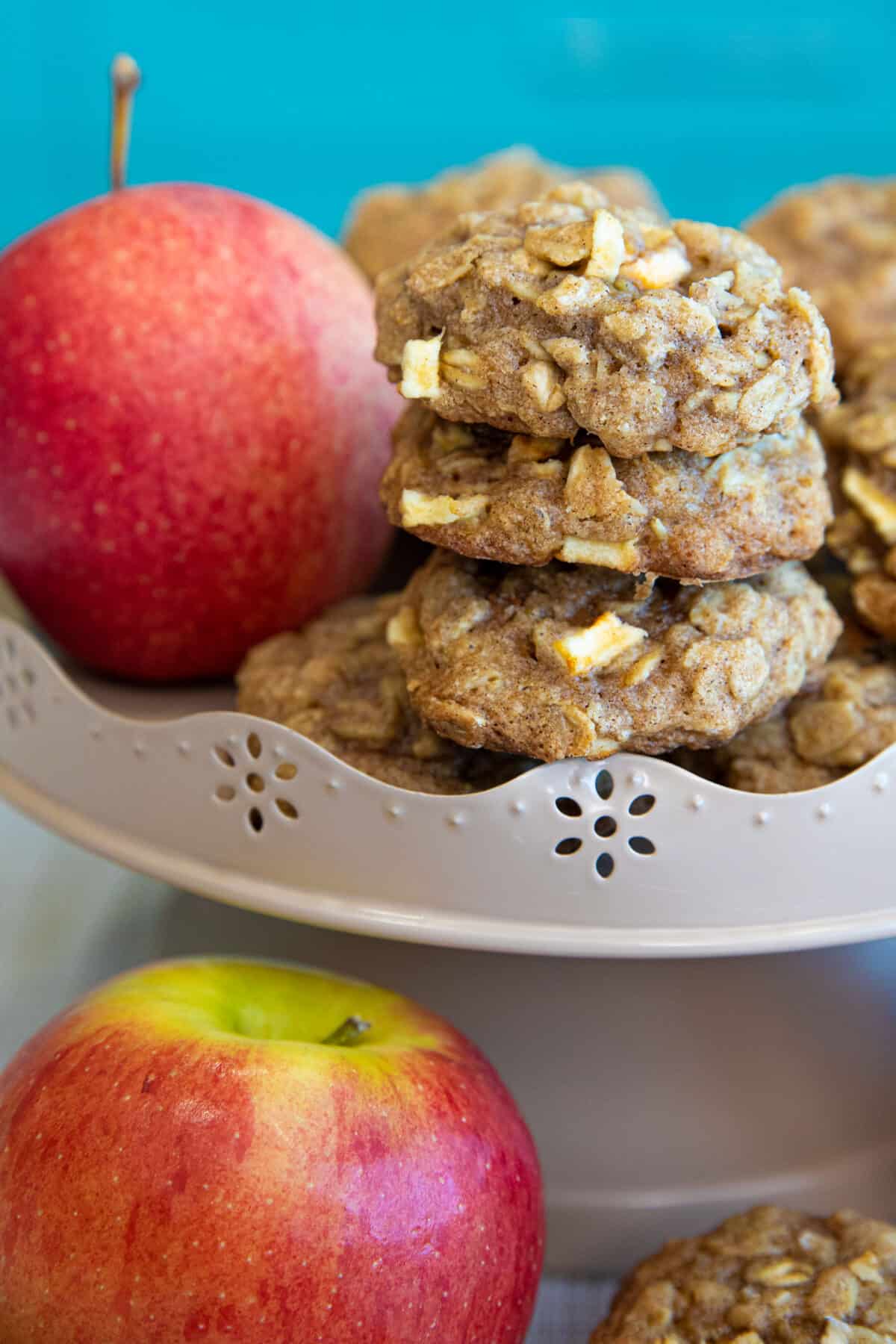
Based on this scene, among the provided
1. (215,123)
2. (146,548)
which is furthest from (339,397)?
(215,123)

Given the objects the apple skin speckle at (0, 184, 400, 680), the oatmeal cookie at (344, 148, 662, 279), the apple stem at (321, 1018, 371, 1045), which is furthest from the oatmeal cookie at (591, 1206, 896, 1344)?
the oatmeal cookie at (344, 148, 662, 279)

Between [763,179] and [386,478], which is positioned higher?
[763,179]

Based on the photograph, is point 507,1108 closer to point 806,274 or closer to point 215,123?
point 806,274

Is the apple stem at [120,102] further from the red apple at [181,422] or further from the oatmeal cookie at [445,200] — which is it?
the oatmeal cookie at [445,200]

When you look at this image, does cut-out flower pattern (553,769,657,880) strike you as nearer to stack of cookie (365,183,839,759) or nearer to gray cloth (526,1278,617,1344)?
stack of cookie (365,183,839,759)

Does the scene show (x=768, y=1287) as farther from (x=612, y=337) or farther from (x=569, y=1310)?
(x=612, y=337)

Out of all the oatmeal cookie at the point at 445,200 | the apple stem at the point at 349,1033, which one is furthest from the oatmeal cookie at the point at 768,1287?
the oatmeal cookie at the point at 445,200
